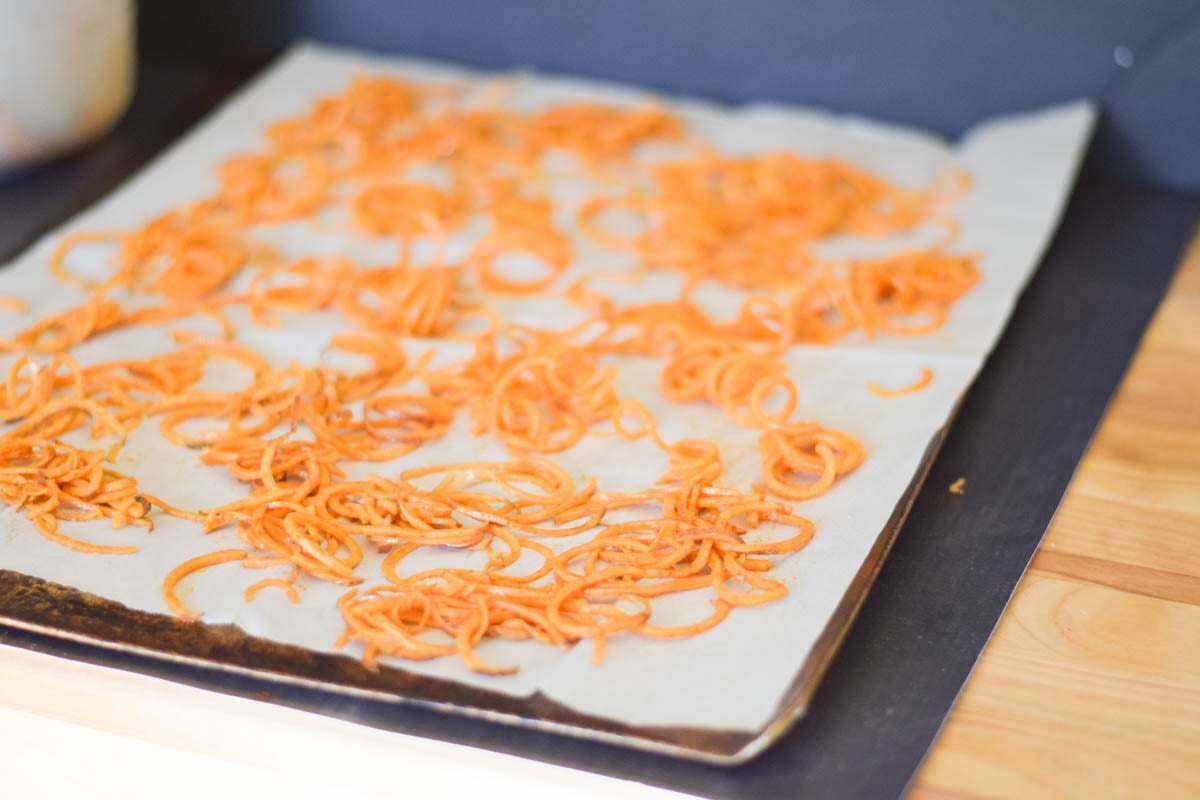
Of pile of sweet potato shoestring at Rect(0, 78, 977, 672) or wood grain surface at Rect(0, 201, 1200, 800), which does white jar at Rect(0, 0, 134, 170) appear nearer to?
pile of sweet potato shoestring at Rect(0, 78, 977, 672)

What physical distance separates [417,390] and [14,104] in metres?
0.61

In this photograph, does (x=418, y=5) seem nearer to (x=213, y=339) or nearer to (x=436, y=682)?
(x=213, y=339)

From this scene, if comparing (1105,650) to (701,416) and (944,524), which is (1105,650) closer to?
(944,524)

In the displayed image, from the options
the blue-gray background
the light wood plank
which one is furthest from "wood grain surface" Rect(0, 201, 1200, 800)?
the blue-gray background

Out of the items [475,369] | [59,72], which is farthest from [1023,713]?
[59,72]

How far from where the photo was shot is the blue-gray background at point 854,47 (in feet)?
4.61

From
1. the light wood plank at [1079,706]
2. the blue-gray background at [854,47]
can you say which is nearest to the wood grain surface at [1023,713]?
the light wood plank at [1079,706]

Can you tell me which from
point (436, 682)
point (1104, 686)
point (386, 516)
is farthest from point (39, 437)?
point (1104, 686)

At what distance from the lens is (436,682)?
78 cm

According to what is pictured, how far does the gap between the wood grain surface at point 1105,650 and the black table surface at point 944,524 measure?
17 mm

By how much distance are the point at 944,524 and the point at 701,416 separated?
0.22 meters

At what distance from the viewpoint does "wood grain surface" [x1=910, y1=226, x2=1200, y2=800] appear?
0.74m

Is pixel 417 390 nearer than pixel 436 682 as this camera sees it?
No

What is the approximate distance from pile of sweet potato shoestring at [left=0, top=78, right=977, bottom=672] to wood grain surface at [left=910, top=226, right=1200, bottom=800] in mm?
162
